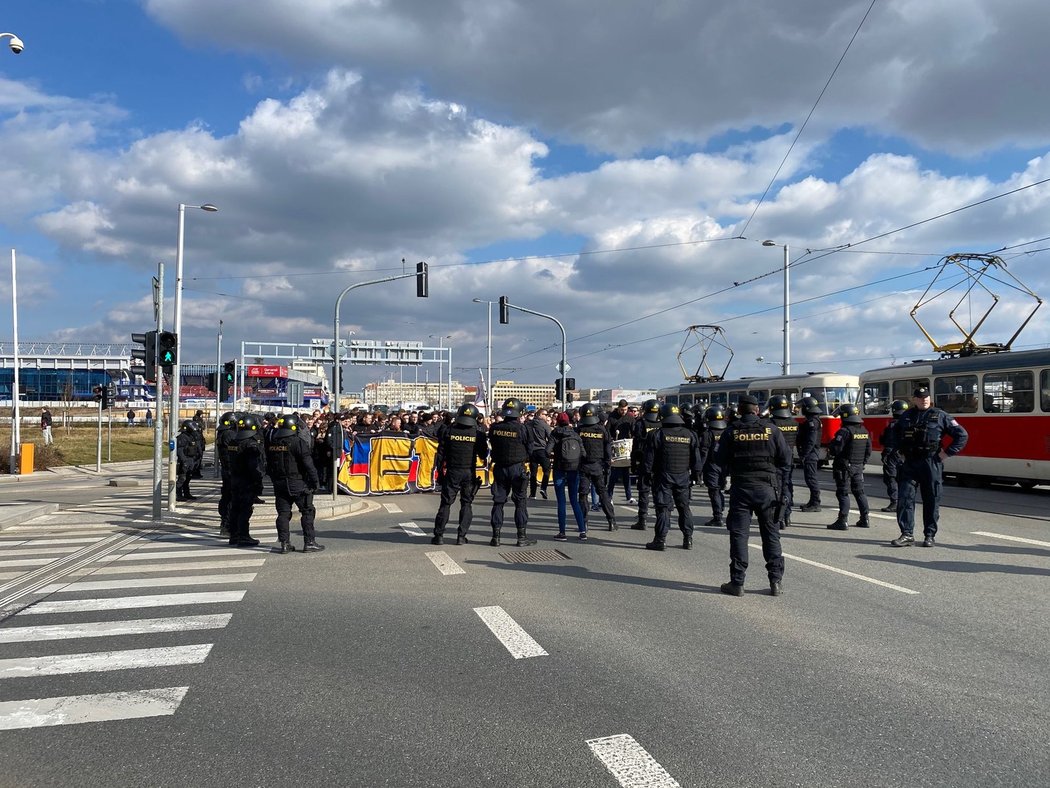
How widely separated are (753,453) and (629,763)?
4159 mm

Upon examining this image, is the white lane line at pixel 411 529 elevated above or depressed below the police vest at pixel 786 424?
below

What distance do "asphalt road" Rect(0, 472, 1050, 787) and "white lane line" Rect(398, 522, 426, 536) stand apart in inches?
94.8

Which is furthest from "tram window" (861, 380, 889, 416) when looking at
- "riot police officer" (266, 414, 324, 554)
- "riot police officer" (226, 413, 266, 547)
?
"riot police officer" (226, 413, 266, 547)

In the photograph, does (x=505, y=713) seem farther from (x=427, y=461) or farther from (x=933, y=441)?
(x=427, y=461)

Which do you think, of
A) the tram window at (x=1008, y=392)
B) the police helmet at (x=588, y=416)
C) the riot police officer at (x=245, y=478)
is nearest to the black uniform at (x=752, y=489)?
the police helmet at (x=588, y=416)

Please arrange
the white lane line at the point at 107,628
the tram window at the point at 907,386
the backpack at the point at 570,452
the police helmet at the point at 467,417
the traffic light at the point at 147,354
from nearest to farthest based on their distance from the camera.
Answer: the white lane line at the point at 107,628 < the police helmet at the point at 467,417 < the backpack at the point at 570,452 < the traffic light at the point at 147,354 < the tram window at the point at 907,386

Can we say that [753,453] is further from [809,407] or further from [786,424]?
[809,407]

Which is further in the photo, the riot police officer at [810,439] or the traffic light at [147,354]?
the traffic light at [147,354]

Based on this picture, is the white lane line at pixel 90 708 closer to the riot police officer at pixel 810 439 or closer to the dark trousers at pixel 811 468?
the riot police officer at pixel 810 439

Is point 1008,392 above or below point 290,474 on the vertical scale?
above

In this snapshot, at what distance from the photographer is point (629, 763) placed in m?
3.62

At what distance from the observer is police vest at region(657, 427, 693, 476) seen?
377 inches

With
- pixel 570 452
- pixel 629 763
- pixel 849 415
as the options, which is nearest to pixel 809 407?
pixel 849 415

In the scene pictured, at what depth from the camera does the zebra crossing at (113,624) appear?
455cm
